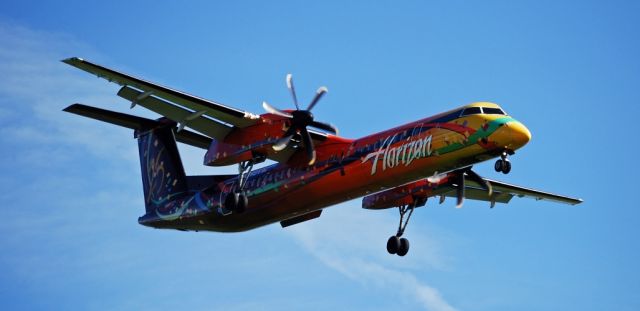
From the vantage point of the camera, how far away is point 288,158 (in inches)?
1243

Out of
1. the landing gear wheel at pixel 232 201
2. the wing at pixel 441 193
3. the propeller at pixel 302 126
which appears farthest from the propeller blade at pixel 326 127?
the wing at pixel 441 193

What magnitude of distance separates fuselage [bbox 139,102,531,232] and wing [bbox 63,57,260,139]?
2042 millimetres

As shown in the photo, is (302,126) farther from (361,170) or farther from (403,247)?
(403,247)

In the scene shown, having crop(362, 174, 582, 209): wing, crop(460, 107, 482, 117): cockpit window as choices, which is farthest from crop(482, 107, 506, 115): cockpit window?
crop(362, 174, 582, 209): wing

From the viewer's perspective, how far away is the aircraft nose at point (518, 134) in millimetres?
27250

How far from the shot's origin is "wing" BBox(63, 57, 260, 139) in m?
28.7

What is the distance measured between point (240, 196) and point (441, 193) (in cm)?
730

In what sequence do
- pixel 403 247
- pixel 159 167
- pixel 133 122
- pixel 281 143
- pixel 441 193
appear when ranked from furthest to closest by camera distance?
pixel 159 167 < pixel 133 122 < pixel 441 193 < pixel 403 247 < pixel 281 143

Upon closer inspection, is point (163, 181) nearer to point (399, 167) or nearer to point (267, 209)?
point (267, 209)

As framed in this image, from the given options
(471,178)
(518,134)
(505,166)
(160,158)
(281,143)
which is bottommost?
(505,166)

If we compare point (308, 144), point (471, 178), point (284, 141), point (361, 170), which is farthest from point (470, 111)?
point (284, 141)

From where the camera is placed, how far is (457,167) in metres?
28.7

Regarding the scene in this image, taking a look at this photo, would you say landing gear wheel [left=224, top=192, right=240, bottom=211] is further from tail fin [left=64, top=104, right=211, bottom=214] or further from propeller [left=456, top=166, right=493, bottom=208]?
propeller [left=456, top=166, right=493, bottom=208]

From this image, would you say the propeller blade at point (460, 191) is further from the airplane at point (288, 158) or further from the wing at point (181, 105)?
the wing at point (181, 105)
